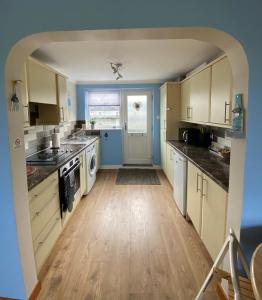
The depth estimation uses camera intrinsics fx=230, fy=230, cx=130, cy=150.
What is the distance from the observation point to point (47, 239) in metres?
2.28

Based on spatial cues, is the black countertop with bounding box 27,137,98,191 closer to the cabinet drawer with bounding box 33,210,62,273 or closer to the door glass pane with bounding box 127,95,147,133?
the cabinet drawer with bounding box 33,210,62,273

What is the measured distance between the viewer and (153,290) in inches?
75.8

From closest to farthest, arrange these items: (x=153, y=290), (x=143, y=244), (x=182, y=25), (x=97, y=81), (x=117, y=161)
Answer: (x=182, y=25)
(x=153, y=290)
(x=143, y=244)
(x=97, y=81)
(x=117, y=161)

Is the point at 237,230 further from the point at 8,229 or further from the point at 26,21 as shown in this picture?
the point at 26,21

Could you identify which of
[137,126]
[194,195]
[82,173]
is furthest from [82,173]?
[137,126]

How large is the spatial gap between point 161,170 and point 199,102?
108 inches

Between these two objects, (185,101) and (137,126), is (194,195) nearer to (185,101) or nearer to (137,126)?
(185,101)

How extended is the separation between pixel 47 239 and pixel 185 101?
10.6ft

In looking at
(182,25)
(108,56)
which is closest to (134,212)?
(108,56)

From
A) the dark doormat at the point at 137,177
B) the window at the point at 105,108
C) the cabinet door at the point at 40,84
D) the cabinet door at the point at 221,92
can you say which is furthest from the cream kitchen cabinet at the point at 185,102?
the cabinet door at the point at 40,84

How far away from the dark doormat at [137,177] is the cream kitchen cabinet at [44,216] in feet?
7.87

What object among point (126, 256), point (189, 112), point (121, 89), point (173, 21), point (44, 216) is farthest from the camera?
point (121, 89)

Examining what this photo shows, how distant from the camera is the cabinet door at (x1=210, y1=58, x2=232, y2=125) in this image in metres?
2.34

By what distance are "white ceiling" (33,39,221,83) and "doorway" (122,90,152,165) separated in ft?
5.47
